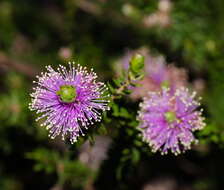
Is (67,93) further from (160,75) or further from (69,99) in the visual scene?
(160,75)

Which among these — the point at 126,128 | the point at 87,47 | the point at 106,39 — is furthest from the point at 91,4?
the point at 126,128

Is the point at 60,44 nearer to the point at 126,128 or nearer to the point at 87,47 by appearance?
the point at 87,47

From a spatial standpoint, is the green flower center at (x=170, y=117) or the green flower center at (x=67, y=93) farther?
the green flower center at (x=170, y=117)

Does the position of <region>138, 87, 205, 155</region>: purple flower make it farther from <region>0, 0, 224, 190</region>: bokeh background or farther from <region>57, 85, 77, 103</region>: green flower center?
<region>0, 0, 224, 190</region>: bokeh background

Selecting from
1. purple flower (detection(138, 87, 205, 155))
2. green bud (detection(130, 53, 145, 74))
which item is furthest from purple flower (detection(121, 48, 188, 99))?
green bud (detection(130, 53, 145, 74))

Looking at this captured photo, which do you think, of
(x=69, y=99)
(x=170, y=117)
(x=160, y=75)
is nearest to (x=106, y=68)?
(x=160, y=75)

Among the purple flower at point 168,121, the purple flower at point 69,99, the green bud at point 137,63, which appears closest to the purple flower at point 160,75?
the purple flower at point 168,121

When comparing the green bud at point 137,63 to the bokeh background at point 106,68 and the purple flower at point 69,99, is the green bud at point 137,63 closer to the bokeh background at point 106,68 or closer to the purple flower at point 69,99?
the purple flower at point 69,99
